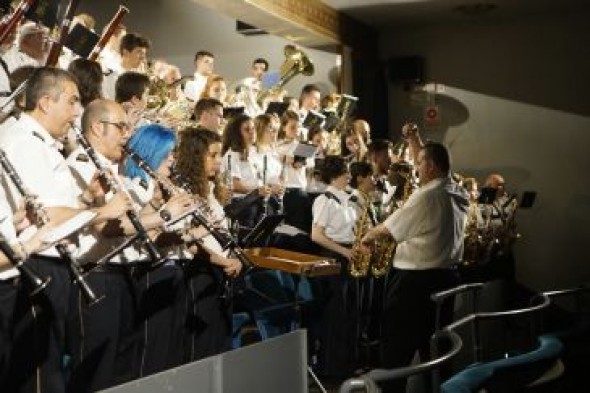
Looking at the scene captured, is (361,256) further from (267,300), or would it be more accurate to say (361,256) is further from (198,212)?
(198,212)

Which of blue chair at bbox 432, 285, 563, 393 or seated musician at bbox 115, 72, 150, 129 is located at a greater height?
seated musician at bbox 115, 72, 150, 129

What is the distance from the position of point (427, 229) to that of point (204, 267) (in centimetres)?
158

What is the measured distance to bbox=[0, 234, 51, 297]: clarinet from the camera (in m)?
2.95

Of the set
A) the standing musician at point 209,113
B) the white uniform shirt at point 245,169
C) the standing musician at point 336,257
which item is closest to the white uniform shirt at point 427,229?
the standing musician at point 336,257

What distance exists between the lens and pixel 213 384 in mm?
1956

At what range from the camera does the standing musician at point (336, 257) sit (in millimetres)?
6301

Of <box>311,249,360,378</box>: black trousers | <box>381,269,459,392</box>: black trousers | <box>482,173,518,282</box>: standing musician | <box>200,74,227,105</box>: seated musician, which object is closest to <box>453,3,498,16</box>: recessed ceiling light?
<box>482,173,518,282</box>: standing musician

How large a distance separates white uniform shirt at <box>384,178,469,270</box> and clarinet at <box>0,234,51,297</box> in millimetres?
2698

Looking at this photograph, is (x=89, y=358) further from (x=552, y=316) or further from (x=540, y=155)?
(x=540, y=155)

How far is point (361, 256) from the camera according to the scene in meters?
6.57

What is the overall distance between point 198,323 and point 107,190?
3.70 ft

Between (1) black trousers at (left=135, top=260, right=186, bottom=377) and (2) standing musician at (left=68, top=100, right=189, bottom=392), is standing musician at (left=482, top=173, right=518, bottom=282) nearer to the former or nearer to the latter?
(1) black trousers at (left=135, top=260, right=186, bottom=377)

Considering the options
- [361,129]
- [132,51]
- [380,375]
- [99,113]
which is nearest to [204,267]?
[99,113]

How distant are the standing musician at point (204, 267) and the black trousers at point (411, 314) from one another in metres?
1.22
